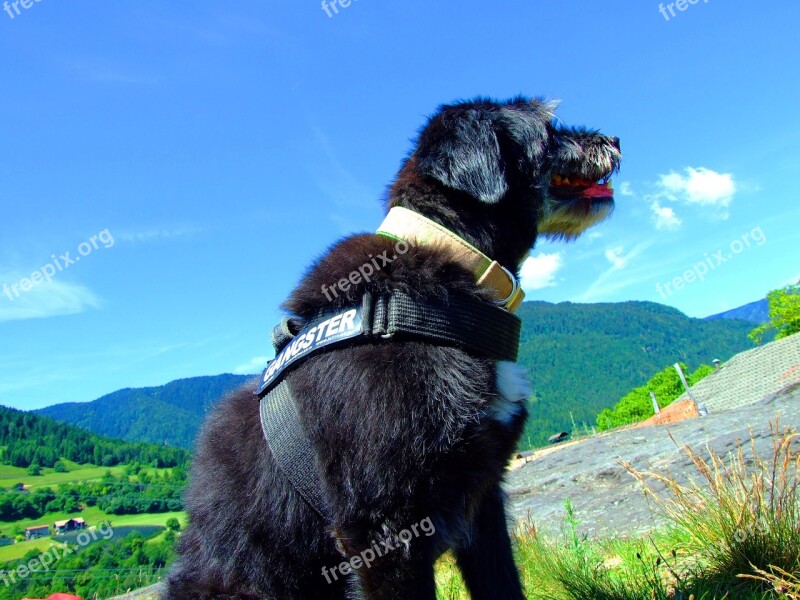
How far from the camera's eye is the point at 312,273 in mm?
2508

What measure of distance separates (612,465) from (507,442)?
12.8 feet

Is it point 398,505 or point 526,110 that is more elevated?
point 526,110

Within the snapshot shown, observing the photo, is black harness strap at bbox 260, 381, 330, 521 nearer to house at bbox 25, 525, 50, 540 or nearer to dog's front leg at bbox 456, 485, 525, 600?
dog's front leg at bbox 456, 485, 525, 600

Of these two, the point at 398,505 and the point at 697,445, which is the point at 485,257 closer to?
the point at 398,505

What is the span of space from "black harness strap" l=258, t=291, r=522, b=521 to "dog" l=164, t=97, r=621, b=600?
4cm

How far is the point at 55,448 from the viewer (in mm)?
66438

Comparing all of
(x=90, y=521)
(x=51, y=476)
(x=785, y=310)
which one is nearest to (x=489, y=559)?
(x=90, y=521)

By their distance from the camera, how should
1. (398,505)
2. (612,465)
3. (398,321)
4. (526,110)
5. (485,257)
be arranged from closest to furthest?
1. (398,505)
2. (398,321)
3. (485,257)
4. (526,110)
5. (612,465)

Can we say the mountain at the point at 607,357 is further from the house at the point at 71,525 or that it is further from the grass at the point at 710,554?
the grass at the point at 710,554

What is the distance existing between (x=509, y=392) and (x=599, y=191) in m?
1.75

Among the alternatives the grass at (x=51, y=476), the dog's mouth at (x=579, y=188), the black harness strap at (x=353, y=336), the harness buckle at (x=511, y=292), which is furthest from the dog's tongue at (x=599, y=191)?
the grass at (x=51, y=476)

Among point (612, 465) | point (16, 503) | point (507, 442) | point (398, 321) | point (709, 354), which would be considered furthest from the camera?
point (709, 354)

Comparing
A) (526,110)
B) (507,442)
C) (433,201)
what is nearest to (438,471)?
(507,442)

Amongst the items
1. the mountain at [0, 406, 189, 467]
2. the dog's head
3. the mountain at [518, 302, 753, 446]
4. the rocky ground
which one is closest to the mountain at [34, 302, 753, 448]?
the mountain at [518, 302, 753, 446]
